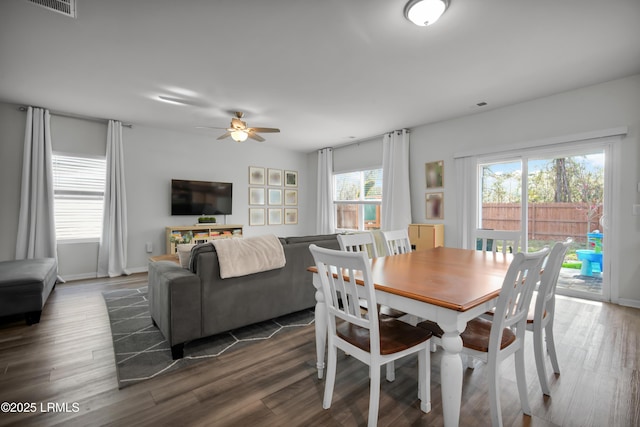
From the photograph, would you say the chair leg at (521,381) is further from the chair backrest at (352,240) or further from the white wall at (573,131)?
the white wall at (573,131)

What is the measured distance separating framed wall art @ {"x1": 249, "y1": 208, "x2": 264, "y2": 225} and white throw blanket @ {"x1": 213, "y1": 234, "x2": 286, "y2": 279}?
13.2 feet

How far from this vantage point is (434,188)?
4953 millimetres

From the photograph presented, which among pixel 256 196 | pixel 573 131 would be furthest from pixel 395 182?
pixel 256 196

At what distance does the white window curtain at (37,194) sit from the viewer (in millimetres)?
4066

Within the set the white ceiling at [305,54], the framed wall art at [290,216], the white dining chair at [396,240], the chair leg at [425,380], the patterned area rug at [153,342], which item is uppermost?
the white ceiling at [305,54]

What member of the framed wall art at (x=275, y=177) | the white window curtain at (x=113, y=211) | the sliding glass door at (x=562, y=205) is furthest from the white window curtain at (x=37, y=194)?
the sliding glass door at (x=562, y=205)

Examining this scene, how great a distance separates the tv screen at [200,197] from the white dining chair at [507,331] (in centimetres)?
505

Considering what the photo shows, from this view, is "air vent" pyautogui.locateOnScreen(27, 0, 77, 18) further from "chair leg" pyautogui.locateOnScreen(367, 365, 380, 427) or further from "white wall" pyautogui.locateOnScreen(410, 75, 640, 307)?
"white wall" pyautogui.locateOnScreen(410, 75, 640, 307)

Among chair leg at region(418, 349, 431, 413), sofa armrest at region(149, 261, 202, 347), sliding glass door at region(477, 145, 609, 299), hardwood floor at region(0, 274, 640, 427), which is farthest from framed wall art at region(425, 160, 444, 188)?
sofa armrest at region(149, 261, 202, 347)

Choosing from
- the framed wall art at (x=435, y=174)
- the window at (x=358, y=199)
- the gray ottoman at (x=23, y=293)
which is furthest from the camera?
the window at (x=358, y=199)

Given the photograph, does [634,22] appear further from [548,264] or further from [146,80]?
[146,80]

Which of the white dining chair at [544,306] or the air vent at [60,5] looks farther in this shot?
the air vent at [60,5]

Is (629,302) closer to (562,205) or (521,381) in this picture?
(562,205)

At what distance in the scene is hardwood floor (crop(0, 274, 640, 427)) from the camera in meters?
1.51
